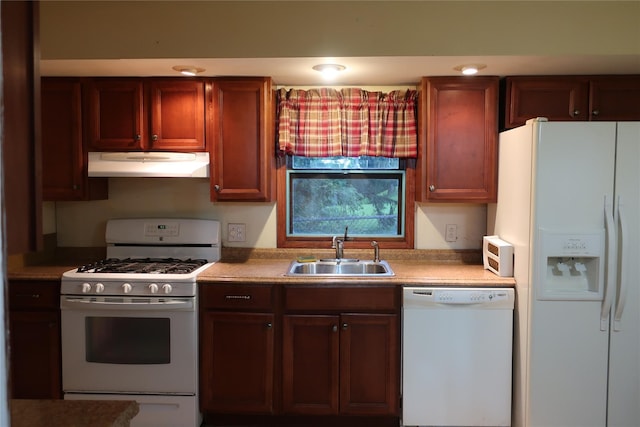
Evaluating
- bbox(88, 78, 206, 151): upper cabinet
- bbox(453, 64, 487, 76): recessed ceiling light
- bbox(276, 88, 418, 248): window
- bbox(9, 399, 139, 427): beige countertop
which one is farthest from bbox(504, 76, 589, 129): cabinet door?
bbox(9, 399, 139, 427): beige countertop

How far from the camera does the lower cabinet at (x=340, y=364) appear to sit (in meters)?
2.69

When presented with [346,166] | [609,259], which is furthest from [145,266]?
[609,259]

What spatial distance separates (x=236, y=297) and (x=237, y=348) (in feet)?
0.98

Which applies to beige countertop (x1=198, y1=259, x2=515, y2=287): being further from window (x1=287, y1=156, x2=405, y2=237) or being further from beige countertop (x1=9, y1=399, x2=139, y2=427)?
beige countertop (x1=9, y1=399, x2=139, y2=427)

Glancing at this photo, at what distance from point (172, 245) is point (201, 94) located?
1.05 m

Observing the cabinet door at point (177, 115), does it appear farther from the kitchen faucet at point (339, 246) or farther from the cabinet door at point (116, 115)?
the kitchen faucet at point (339, 246)

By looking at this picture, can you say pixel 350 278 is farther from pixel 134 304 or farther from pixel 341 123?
pixel 134 304

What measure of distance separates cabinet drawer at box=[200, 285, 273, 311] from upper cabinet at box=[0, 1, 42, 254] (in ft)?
6.25

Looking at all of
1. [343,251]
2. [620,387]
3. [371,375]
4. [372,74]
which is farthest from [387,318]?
[372,74]

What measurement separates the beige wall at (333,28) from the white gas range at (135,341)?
1.26m

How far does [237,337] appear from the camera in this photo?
273 cm

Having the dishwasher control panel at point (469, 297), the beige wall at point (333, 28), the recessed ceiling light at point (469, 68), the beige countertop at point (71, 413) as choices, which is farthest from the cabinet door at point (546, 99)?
the beige countertop at point (71, 413)

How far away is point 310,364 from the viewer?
2.72 m

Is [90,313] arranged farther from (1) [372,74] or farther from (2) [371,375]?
(1) [372,74]
